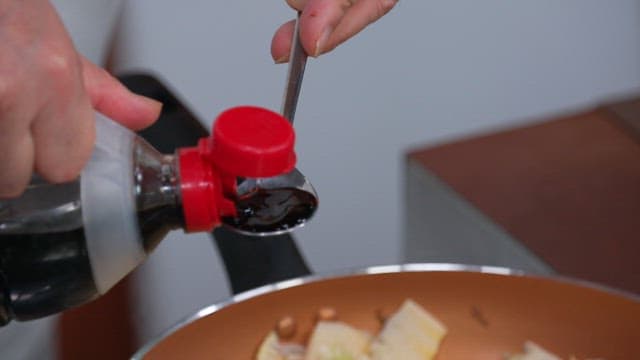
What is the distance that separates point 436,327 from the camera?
2.13 feet

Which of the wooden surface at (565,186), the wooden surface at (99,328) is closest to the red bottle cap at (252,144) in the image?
the wooden surface at (565,186)

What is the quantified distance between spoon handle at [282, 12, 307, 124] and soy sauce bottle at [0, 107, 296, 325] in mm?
61

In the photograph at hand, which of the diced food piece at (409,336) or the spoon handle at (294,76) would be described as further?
the diced food piece at (409,336)

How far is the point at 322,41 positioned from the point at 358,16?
73 mm

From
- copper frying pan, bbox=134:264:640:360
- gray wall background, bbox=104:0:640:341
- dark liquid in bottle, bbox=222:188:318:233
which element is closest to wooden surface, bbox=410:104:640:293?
gray wall background, bbox=104:0:640:341

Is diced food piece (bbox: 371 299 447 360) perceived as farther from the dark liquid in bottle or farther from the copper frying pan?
the dark liquid in bottle

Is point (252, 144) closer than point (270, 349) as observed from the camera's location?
Yes

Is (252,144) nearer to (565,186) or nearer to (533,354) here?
(533,354)

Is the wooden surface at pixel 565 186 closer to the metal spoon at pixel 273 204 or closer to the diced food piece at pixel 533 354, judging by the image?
the diced food piece at pixel 533 354

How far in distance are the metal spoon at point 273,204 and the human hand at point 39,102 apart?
0.08 meters

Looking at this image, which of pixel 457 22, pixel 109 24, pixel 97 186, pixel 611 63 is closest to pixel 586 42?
pixel 611 63

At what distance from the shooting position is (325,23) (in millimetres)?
548

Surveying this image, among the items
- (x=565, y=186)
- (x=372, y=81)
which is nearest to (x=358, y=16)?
(x=565, y=186)

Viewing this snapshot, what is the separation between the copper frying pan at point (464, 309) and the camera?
61 centimetres
